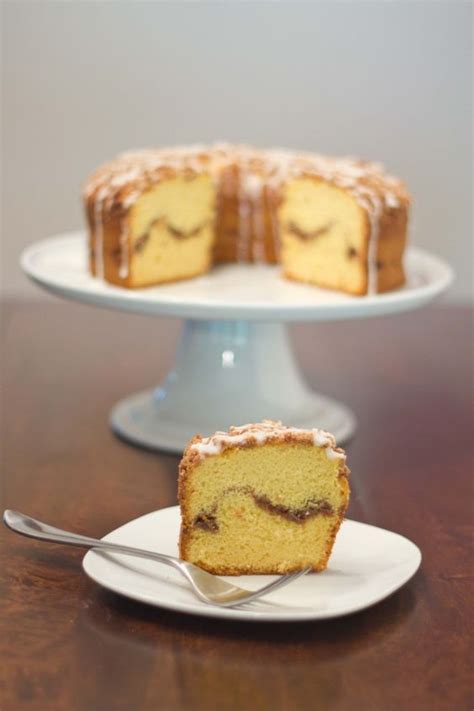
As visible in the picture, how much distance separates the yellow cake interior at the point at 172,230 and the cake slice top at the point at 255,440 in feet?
2.07

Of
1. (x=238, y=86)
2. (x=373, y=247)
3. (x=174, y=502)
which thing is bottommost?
(x=174, y=502)

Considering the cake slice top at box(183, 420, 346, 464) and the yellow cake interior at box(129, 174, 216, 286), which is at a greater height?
Answer: the yellow cake interior at box(129, 174, 216, 286)

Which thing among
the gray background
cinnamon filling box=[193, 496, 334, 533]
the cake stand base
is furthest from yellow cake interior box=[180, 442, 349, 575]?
the gray background

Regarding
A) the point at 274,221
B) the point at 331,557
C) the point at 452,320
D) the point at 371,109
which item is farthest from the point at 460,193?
the point at 331,557

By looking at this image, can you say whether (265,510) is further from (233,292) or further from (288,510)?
(233,292)

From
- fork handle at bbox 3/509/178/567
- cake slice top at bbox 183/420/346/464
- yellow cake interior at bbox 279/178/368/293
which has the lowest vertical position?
fork handle at bbox 3/509/178/567

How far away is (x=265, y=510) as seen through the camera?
119 cm

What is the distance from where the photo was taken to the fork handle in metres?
1.14

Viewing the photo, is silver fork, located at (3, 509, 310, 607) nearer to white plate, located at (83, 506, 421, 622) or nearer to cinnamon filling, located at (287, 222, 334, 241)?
white plate, located at (83, 506, 421, 622)

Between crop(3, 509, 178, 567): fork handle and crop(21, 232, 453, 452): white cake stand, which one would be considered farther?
crop(21, 232, 453, 452): white cake stand

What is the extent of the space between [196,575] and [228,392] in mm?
673

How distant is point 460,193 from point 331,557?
210 centimetres

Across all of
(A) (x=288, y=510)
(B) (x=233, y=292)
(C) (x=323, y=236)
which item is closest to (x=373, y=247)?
(C) (x=323, y=236)

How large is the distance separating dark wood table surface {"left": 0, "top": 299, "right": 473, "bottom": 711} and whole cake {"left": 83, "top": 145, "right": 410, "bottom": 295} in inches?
9.4
